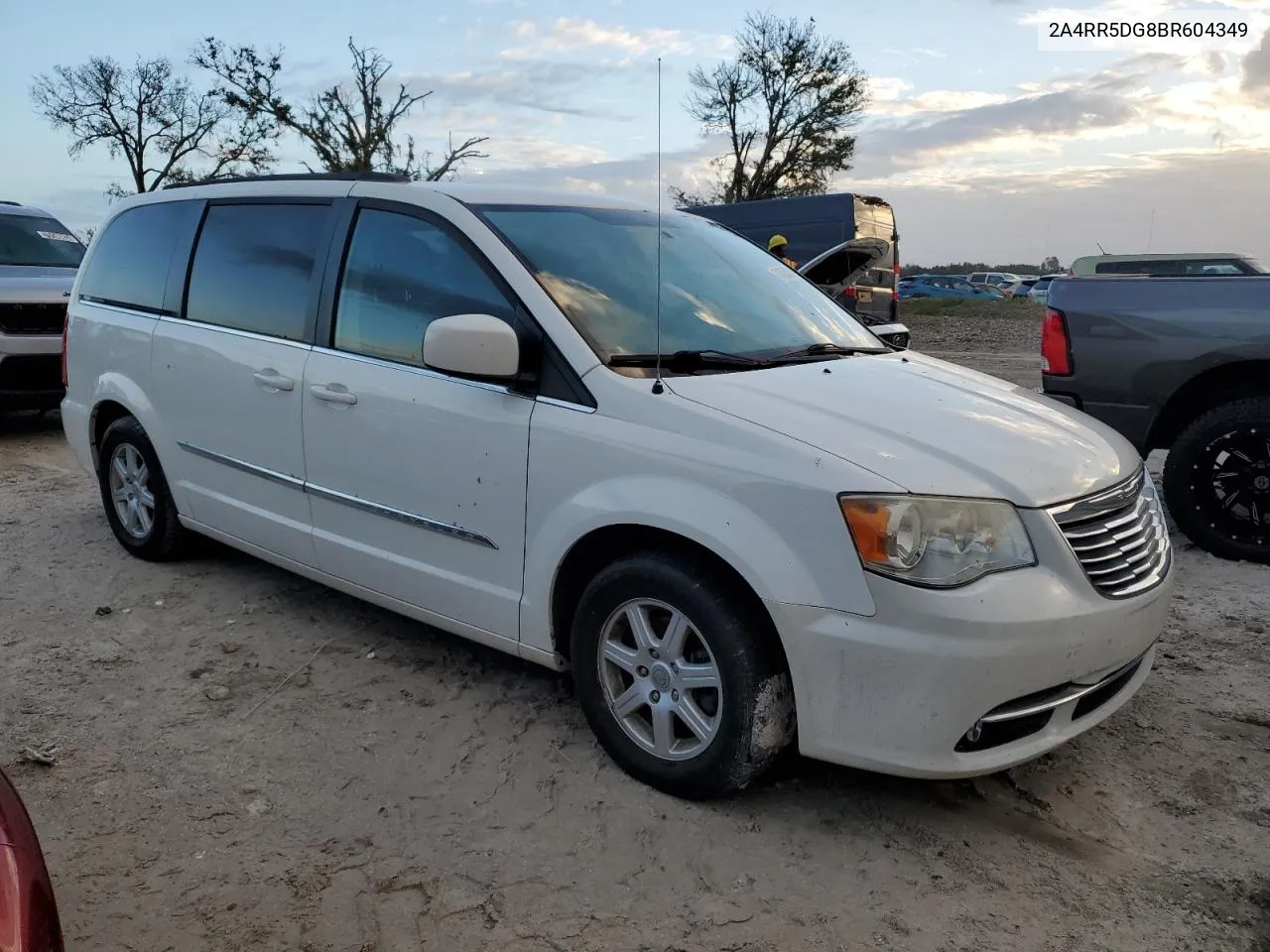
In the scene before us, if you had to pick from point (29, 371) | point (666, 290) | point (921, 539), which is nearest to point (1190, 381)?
point (666, 290)

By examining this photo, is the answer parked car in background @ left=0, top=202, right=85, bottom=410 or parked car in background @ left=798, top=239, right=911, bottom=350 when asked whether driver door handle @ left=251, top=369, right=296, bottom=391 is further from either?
parked car in background @ left=798, top=239, right=911, bottom=350

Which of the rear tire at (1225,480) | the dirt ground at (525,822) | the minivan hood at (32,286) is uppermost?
the minivan hood at (32,286)

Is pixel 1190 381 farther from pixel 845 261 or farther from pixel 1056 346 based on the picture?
pixel 845 261

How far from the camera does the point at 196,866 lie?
2.63 metres

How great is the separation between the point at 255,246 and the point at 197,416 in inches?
30.5

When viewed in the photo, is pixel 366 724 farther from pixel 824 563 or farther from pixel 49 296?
pixel 49 296

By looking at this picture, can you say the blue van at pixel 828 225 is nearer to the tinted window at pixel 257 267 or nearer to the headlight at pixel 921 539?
the tinted window at pixel 257 267

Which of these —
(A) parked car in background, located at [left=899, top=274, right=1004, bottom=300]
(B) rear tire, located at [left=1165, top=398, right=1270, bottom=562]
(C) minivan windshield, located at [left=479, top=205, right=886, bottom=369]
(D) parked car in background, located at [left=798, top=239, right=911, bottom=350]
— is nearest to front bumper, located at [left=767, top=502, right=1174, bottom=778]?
(C) minivan windshield, located at [left=479, top=205, right=886, bottom=369]

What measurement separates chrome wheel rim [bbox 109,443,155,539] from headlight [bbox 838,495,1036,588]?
373 cm

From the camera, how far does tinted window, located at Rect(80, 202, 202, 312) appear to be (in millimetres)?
4699

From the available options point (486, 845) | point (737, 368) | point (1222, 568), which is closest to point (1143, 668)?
point (737, 368)

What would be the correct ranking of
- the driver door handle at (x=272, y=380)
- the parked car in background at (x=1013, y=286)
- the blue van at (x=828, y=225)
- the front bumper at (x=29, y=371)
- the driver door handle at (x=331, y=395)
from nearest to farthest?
the driver door handle at (x=331, y=395) < the driver door handle at (x=272, y=380) < the front bumper at (x=29, y=371) < the blue van at (x=828, y=225) < the parked car in background at (x=1013, y=286)

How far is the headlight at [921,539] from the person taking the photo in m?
2.48

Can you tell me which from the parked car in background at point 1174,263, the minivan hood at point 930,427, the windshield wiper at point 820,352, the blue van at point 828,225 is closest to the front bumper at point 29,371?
the windshield wiper at point 820,352
